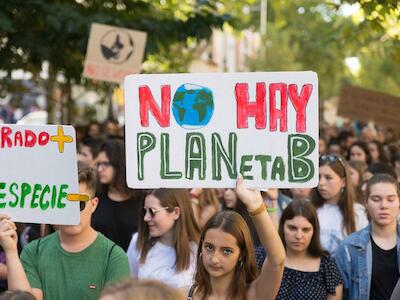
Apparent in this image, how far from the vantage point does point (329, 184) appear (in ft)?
25.2

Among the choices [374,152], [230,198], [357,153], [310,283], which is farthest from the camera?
[374,152]

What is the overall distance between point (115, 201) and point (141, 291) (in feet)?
14.8

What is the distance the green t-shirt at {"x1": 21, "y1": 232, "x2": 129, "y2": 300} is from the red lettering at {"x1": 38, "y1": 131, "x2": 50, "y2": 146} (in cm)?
56

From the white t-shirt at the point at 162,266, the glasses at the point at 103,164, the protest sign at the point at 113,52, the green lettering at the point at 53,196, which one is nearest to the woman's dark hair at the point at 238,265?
the green lettering at the point at 53,196

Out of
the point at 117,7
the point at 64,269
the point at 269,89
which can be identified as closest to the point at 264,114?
the point at 269,89

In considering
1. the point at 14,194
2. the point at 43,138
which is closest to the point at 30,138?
the point at 43,138

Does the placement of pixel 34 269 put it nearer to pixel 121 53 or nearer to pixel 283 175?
A: pixel 283 175

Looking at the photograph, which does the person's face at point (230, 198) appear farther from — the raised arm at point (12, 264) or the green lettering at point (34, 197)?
the raised arm at point (12, 264)

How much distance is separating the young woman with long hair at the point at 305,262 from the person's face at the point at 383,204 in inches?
16.7

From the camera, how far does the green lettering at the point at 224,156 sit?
4.43m

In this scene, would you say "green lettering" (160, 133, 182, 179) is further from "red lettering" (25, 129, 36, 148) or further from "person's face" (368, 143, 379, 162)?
"person's face" (368, 143, 379, 162)

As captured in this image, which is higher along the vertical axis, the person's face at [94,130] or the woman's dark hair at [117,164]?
the person's face at [94,130]

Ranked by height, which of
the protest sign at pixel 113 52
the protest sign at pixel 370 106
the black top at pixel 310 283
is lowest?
the black top at pixel 310 283

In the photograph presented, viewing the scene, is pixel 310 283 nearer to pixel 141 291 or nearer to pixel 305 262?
pixel 305 262
